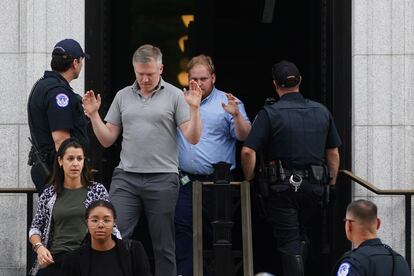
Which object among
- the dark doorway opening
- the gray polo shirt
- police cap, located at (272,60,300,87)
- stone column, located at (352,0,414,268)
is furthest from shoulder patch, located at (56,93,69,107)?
stone column, located at (352,0,414,268)

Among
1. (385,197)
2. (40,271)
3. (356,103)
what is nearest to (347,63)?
(356,103)

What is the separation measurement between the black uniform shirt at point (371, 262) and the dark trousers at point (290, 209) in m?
2.66

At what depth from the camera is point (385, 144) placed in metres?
11.5

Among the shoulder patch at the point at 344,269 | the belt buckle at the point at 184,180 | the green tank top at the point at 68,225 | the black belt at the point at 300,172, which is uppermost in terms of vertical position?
the black belt at the point at 300,172

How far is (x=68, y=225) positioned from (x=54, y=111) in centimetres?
102

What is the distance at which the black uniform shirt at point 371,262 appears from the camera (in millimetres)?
7375

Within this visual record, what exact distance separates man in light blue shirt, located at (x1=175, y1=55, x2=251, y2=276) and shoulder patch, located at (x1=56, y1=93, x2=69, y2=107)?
1.52m

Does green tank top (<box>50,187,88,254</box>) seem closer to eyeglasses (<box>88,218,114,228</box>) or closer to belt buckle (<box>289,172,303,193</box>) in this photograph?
eyeglasses (<box>88,218,114,228</box>)

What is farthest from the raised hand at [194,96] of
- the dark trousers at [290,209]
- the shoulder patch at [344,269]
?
the shoulder patch at [344,269]

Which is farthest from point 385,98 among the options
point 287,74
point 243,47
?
point 243,47

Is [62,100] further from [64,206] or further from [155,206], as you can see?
[155,206]

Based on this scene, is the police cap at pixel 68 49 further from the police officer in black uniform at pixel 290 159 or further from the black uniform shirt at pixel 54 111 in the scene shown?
the police officer in black uniform at pixel 290 159

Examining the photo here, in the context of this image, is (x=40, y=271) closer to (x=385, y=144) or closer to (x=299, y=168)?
(x=299, y=168)

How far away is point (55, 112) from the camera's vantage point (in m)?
9.56
